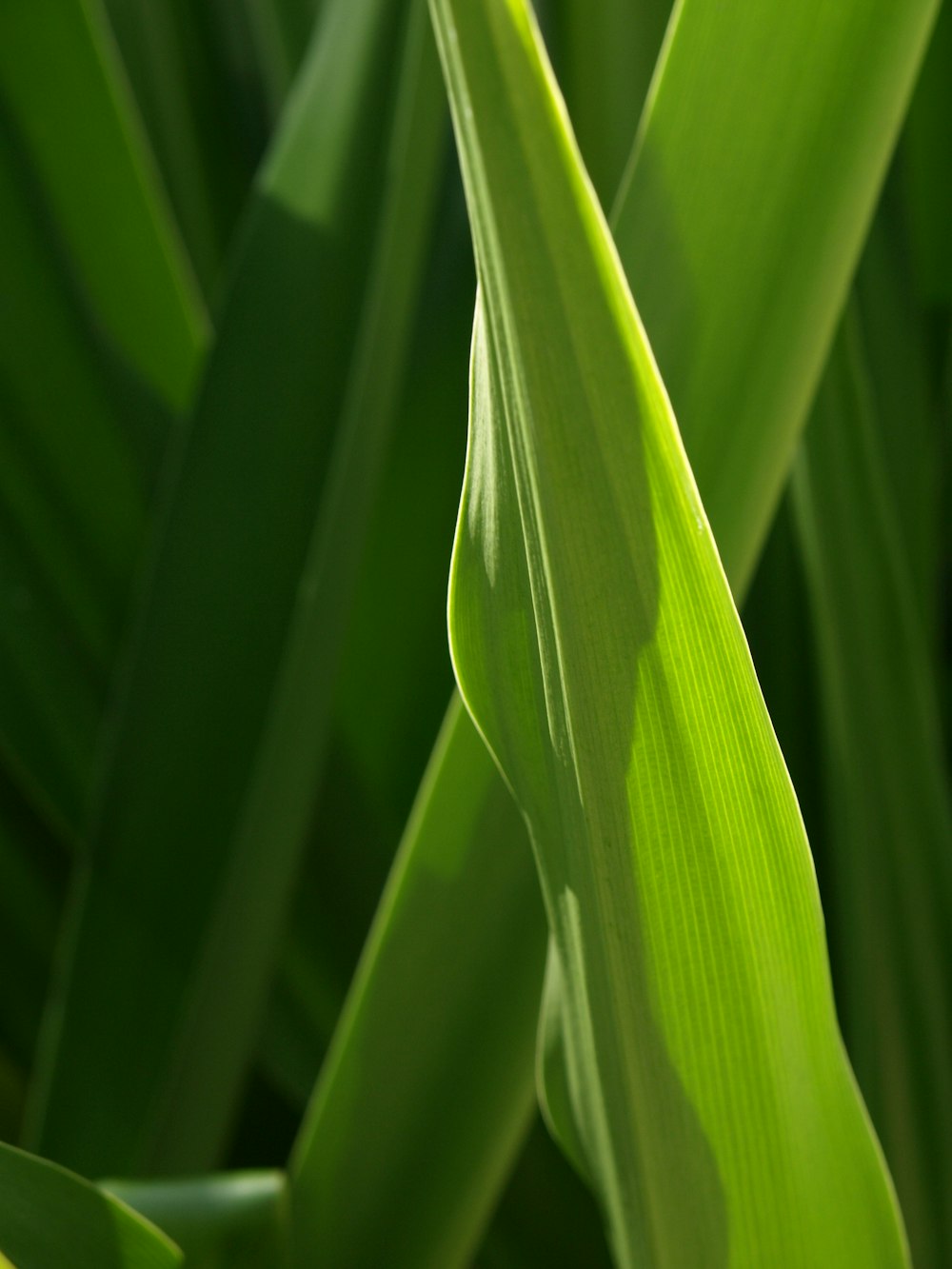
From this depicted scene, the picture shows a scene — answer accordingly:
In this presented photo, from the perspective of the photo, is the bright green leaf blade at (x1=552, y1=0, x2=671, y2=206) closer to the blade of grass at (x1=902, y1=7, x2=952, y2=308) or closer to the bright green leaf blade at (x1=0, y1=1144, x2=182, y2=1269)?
the blade of grass at (x1=902, y1=7, x2=952, y2=308)

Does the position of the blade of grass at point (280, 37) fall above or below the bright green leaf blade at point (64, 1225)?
above

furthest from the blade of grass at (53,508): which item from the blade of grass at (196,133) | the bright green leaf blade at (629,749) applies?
the bright green leaf blade at (629,749)

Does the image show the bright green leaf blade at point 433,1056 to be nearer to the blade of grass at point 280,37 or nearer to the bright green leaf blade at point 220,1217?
the bright green leaf blade at point 220,1217

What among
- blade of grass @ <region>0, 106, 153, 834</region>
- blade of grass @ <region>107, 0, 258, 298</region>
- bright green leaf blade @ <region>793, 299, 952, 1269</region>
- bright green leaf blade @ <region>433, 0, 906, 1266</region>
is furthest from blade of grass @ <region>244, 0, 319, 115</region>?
bright green leaf blade @ <region>433, 0, 906, 1266</region>

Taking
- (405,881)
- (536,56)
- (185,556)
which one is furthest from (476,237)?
(185,556)

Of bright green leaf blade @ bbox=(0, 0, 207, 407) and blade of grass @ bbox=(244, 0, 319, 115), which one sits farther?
blade of grass @ bbox=(244, 0, 319, 115)
